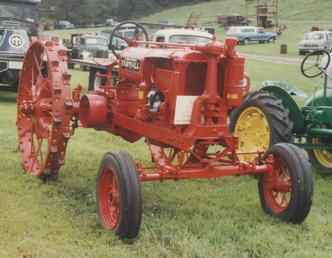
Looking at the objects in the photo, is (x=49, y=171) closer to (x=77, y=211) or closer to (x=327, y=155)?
(x=77, y=211)

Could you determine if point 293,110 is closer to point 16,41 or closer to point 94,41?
point 16,41

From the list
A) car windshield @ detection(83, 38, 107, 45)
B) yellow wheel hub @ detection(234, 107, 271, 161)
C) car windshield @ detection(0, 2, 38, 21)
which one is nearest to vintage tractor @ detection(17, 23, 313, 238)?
yellow wheel hub @ detection(234, 107, 271, 161)

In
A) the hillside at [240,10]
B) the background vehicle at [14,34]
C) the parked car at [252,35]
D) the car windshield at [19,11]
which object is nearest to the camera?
the background vehicle at [14,34]

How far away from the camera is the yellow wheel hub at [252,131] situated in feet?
20.6

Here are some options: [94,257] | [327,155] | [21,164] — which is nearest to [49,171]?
[21,164]

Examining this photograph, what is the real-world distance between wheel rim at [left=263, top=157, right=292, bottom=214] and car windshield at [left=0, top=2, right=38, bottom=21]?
897 centimetres

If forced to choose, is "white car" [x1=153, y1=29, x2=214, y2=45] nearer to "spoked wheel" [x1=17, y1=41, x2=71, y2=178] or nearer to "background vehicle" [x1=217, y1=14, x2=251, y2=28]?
"spoked wheel" [x1=17, y1=41, x2=71, y2=178]

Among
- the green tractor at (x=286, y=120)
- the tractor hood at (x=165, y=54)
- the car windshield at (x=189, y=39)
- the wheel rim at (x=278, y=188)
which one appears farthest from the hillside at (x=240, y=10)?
the wheel rim at (x=278, y=188)

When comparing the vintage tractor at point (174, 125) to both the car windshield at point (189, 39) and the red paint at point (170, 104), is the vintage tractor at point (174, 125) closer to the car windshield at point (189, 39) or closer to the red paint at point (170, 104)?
the red paint at point (170, 104)

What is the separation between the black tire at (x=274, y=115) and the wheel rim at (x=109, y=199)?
2.07 meters

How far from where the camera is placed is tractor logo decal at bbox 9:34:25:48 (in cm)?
1182

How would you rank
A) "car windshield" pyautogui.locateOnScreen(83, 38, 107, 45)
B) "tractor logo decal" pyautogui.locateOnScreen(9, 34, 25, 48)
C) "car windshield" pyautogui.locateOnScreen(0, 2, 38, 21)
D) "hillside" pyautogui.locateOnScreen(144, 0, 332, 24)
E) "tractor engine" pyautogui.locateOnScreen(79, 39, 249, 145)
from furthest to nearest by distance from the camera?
"hillside" pyautogui.locateOnScreen(144, 0, 332, 24) → "car windshield" pyautogui.locateOnScreen(83, 38, 107, 45) → "car windshield" pyautogui.locateOnScreen(0, 2, 38, 21) → "tractor logo decal" pyautogui.locateOnScreen(9, 34, 25, 48) → "tractor engine" pyautogui.locateOnScreen(79, 39, 249, 145)

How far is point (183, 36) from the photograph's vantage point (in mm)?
16266

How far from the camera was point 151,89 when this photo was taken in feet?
16.1
